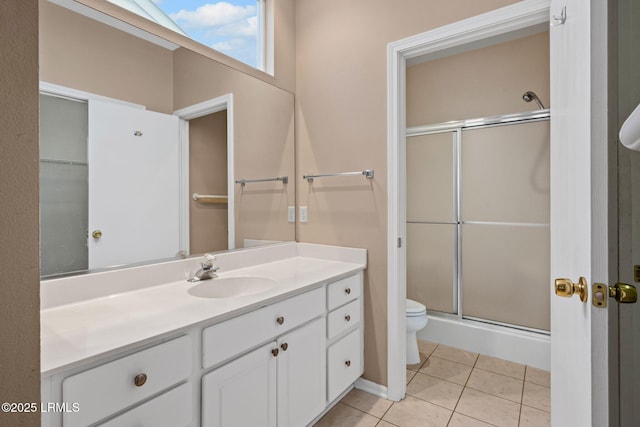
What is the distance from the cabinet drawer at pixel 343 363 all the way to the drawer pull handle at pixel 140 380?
0.98 meters

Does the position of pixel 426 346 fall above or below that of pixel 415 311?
below

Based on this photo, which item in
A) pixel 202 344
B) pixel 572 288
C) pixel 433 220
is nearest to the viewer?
pixel 572 288

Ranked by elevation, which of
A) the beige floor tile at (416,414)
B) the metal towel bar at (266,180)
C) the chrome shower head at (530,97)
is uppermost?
the chrome shower head at (530,97)

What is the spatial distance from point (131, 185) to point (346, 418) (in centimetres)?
163

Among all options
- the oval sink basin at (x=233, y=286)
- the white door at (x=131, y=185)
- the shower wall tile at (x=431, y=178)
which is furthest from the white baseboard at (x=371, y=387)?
the shower wall tile at (x=431, y=178)

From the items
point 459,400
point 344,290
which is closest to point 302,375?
point 344,290

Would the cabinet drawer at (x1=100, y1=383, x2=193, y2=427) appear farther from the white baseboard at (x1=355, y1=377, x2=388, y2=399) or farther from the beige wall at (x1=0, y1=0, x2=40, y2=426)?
the white baseboard at (x1=355, y1=377, x2=388, y2=399)

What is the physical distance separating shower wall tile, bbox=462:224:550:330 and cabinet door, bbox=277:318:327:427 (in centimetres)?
168

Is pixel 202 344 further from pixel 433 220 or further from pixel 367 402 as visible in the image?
pixel 433 220

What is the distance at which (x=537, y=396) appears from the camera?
76.2 inches

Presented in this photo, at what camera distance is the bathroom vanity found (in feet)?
2.74

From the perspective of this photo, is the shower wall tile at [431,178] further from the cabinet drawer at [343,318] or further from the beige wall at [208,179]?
the beige wall at [208,179]

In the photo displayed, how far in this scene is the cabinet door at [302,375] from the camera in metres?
1.38

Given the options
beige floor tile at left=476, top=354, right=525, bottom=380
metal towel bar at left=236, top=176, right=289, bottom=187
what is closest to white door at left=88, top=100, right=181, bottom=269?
metal towel bar at left=236, top=176, right=289, bottom=187
